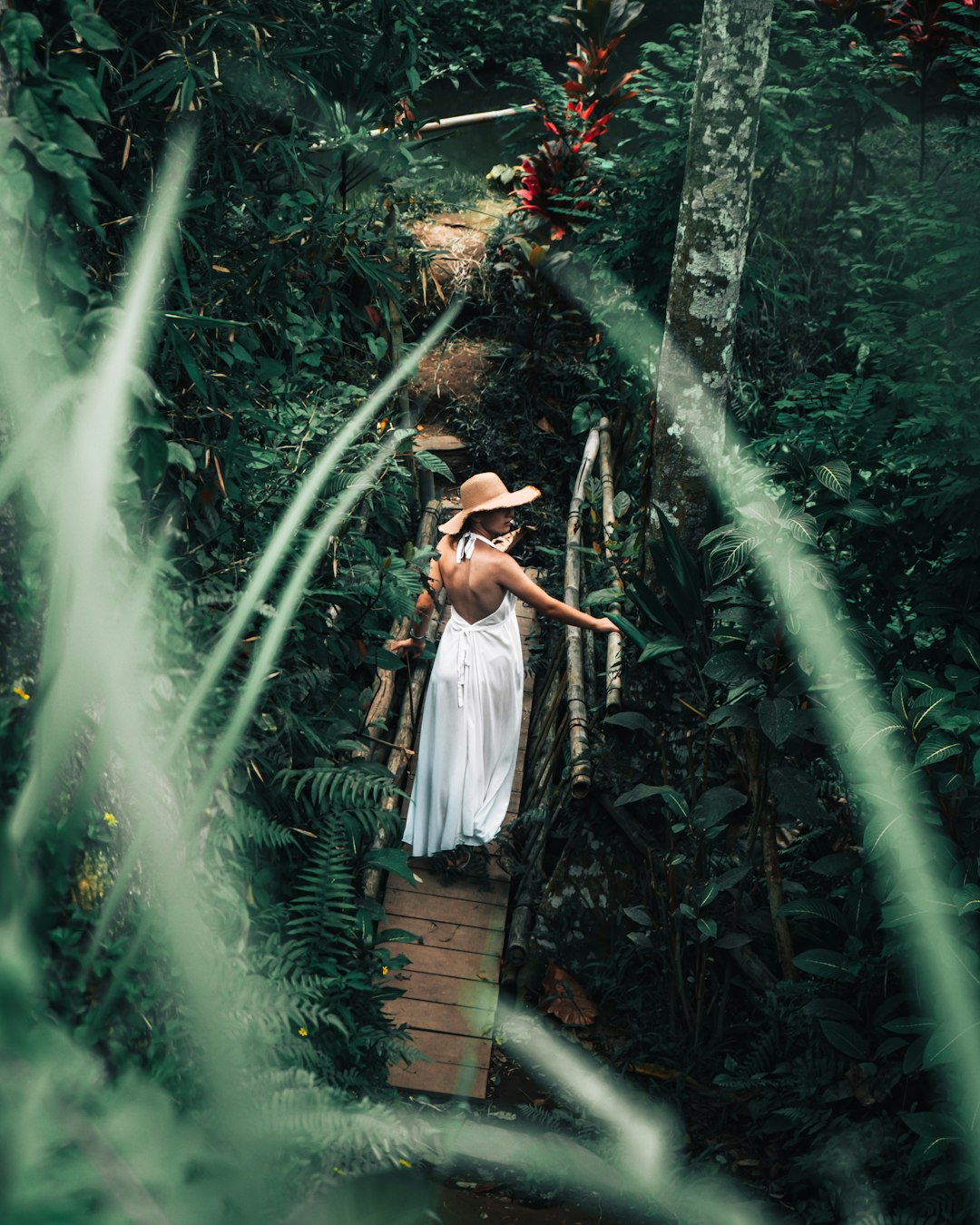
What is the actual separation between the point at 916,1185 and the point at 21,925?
256cm

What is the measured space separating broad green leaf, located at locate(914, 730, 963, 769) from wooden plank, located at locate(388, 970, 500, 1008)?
6.33 feet

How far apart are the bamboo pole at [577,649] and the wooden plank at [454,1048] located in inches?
39.1

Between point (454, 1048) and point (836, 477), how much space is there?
2378mm

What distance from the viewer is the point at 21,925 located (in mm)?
1947

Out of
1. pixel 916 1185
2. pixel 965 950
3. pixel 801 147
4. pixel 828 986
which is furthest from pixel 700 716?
pixel 801 147

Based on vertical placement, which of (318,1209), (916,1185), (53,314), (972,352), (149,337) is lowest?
(318,1209)

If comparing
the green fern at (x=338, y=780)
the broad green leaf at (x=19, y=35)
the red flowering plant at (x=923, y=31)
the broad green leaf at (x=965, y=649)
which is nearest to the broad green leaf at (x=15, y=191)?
the broad green leaf at (x=19, y=35)

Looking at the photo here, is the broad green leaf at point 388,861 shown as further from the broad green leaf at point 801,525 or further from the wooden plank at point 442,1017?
the broad green leaf at point 801,525

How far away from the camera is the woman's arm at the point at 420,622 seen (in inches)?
173

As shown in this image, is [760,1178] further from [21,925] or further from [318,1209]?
[21,925]

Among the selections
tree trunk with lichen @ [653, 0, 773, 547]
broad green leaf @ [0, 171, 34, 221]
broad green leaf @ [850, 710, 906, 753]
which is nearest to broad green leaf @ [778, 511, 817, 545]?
broad green leaf @ [850, 710, 906, 753]

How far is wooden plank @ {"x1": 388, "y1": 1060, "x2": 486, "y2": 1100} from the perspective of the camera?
145 inches

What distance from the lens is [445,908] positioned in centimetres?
435

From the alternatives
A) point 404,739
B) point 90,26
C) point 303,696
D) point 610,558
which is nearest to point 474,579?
point 404,739
